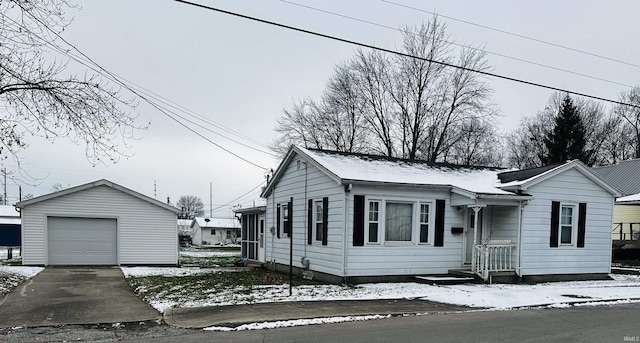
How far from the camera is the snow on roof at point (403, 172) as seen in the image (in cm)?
1378

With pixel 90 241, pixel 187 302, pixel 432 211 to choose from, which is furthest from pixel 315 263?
pixel 90 241

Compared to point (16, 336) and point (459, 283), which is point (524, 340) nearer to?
point (459, 283)

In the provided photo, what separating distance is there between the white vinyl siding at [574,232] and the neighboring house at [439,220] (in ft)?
0.11

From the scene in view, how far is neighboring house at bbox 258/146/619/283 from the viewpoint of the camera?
44.1 ft

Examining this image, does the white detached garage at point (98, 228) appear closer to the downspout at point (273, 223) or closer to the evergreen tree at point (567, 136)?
the downspout at point (273, 223)

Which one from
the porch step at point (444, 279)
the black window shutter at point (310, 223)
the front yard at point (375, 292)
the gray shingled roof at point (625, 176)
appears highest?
the gray shingled roof at point (625, 176)

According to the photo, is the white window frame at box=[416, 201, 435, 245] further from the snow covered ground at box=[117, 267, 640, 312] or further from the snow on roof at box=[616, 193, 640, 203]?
the snow on roof at box=[616, 193, 640, 203]

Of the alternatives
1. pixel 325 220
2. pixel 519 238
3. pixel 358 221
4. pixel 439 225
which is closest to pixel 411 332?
pixel 358 221

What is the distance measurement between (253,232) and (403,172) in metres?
11.9

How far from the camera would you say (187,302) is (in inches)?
402

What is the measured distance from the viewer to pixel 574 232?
15516 mm

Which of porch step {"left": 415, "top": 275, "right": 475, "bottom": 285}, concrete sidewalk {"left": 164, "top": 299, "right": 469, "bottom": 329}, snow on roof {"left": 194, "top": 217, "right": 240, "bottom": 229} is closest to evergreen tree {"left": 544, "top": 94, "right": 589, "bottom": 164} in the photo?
porch step {"left": 415, "top": 275, "right": 475, "bottom": 285}

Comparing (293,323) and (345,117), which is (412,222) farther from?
(345,117)

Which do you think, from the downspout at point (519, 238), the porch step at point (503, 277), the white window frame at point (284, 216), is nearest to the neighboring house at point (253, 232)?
the white window frame at point (284, 216)
